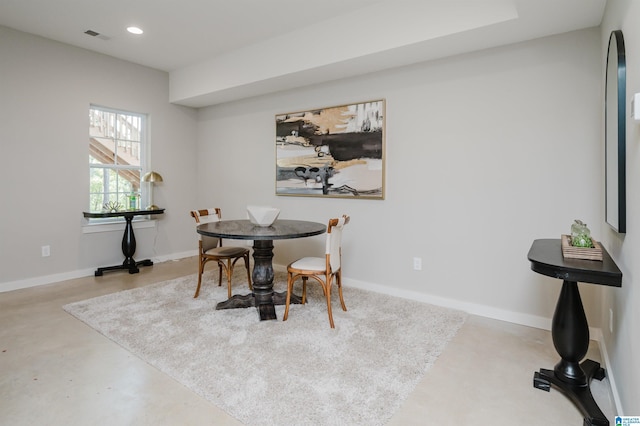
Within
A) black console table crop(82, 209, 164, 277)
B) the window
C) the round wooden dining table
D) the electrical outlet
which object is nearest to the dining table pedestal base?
the round wooden dining table

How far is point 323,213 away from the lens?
4.17 metres

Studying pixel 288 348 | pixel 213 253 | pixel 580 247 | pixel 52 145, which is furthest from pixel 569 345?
pixel 52 145

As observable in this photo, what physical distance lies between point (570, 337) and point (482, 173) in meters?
1.55

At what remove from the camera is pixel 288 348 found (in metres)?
2.41

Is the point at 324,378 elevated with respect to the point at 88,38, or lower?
lower

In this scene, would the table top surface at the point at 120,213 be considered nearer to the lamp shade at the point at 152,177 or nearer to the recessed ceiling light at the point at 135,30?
the lamp shade at the point at 152,177

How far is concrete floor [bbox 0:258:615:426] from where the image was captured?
1719 millimetres

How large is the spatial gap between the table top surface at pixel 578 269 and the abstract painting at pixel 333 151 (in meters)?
1.96

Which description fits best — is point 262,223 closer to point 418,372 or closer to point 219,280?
point 219,280

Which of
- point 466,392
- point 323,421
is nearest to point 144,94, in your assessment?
point 323,421

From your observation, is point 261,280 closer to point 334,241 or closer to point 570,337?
point 334,241

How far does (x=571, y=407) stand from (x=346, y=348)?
1280 millimetres

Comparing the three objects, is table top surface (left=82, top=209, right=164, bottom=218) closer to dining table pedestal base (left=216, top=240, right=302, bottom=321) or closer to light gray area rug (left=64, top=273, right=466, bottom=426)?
light gray area rug (left=64, top=273, right=466, bottom=426)

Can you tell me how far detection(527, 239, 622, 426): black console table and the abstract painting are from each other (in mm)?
1955
